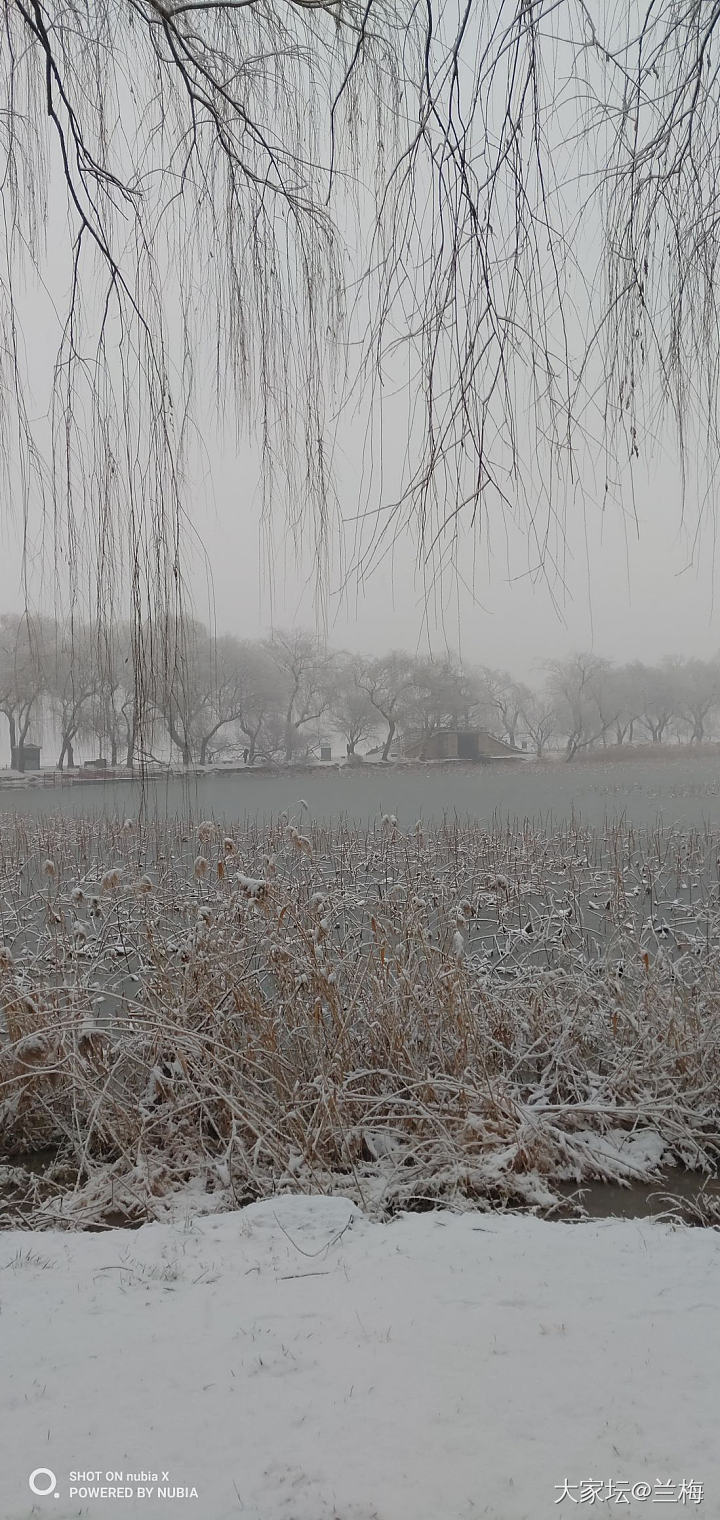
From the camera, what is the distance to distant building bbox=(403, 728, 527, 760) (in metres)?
25.5

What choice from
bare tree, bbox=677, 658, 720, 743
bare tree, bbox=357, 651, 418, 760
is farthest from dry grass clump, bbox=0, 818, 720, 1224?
bare tree, bbox=677, 658, 720, 743

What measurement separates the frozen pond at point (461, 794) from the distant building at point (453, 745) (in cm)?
56

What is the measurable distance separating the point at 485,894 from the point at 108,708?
6.19 meters

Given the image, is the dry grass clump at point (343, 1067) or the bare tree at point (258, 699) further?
the bare tree at point (258, 699)

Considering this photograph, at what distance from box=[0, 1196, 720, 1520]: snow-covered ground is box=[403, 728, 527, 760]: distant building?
2228 centimetres

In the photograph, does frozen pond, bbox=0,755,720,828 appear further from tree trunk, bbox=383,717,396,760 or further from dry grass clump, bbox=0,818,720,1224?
dry grass clump, bbox=0,818,720,1224

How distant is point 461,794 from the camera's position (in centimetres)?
1948

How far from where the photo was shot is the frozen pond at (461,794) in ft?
46.8

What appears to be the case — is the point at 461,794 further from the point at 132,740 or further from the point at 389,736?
the point at 132,740

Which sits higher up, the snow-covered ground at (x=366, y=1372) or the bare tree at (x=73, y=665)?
the bare tree at (x=73, y=665)

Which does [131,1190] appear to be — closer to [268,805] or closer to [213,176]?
[213,176]

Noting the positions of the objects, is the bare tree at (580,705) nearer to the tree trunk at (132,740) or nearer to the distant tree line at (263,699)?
the distant tree line at (263,699)

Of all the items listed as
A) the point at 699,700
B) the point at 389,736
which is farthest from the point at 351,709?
the point at 699,700

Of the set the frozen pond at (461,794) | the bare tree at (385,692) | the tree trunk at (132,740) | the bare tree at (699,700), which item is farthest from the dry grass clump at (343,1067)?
the bare tree at (699,700)
